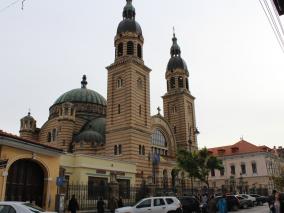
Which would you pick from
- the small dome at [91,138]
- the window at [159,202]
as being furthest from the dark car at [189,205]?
the small dome at [91,138]

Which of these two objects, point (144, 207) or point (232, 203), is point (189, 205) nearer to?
point (144, 207)

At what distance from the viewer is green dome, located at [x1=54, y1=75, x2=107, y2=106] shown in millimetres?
54469

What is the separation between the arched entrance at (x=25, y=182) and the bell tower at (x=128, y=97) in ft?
62.4

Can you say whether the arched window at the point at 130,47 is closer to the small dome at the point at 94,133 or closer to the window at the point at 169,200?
the small dome at the point at 94,133

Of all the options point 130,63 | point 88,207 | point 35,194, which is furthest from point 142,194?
point 130,63

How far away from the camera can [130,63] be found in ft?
138

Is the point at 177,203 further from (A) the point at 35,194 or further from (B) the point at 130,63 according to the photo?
(B) the point at 130,63

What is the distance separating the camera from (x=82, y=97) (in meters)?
54.9

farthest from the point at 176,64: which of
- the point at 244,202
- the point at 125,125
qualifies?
the point at 244,202

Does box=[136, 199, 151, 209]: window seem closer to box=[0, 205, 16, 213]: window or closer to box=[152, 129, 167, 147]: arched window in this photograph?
box=[0, 205, 16, 213]: window

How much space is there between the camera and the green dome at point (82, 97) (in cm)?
5447

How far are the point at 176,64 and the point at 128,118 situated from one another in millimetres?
19930

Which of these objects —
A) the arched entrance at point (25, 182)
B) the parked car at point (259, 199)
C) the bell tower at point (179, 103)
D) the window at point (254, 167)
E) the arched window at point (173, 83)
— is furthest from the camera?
the arched window at point (173, 83)

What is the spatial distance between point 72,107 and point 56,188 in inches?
1190
